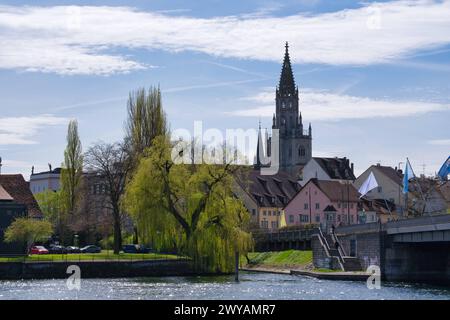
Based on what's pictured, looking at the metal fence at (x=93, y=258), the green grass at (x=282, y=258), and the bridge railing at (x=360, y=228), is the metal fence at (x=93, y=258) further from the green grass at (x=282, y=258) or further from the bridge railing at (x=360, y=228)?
the green grass at (x=282, y=258)

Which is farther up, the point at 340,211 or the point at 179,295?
the point at 340,211

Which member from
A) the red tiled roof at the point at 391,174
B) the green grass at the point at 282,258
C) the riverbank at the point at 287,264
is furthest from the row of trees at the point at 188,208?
the red tiled roof at the point at 391,174

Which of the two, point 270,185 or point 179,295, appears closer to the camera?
point 179,295

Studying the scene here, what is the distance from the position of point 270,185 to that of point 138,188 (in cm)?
8083

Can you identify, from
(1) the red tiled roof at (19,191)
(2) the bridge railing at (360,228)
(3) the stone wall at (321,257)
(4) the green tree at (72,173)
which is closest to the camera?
(2) the bridge railing at (360,228)

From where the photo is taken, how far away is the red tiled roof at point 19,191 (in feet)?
352

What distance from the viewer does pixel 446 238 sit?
73.1 metres

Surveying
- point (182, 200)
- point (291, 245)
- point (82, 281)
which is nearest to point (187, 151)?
point (182, 200)

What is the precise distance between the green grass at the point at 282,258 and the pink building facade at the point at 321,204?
2477cm

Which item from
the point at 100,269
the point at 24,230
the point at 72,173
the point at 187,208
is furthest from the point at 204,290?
the point at 72,173

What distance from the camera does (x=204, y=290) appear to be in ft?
209

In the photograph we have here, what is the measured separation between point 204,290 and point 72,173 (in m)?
65.4

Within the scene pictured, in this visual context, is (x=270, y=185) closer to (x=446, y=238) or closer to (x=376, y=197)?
(x=376, y=197)

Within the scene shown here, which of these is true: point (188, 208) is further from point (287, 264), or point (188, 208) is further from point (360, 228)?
point (287, 264)
